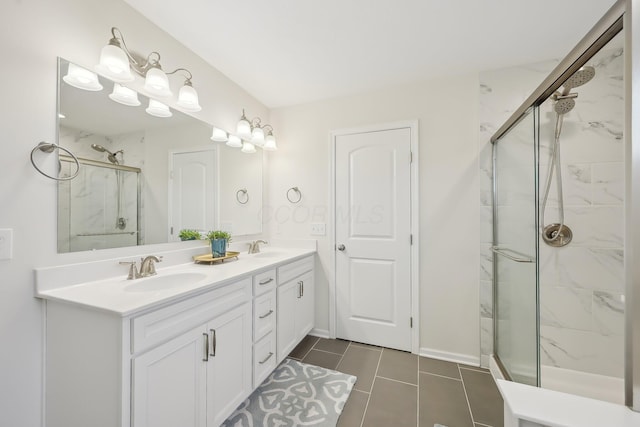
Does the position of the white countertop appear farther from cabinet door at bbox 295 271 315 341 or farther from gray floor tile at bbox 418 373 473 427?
gray floor tile at bbox 418 373 473 427

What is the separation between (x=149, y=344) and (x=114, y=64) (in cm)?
132

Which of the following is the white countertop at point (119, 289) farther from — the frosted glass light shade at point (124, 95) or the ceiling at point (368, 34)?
the ceiling at point (368, 34)

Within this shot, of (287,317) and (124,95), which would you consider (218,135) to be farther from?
(287,317)

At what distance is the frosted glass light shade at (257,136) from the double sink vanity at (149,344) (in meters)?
1.27

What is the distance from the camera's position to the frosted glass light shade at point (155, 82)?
1.43m

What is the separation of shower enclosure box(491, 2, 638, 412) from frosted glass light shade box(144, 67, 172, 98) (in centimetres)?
210

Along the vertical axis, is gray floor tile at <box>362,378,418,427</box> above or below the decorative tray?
below

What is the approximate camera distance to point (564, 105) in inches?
64.7

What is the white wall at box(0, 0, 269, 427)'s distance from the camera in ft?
3.27

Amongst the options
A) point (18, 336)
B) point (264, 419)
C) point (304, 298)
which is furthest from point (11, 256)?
point (304, 298)

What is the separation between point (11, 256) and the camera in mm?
1000

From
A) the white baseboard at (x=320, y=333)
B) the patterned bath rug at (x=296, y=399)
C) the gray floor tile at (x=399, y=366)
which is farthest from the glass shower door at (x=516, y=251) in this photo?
the white baseboard at (x=320, y=333)

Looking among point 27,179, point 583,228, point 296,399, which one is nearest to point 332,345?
point 296,399

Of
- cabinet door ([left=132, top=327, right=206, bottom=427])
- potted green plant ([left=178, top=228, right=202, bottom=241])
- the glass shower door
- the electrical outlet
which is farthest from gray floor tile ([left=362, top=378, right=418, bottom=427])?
potted green plant ([left=178, top=228, right=202, bottom=241])
